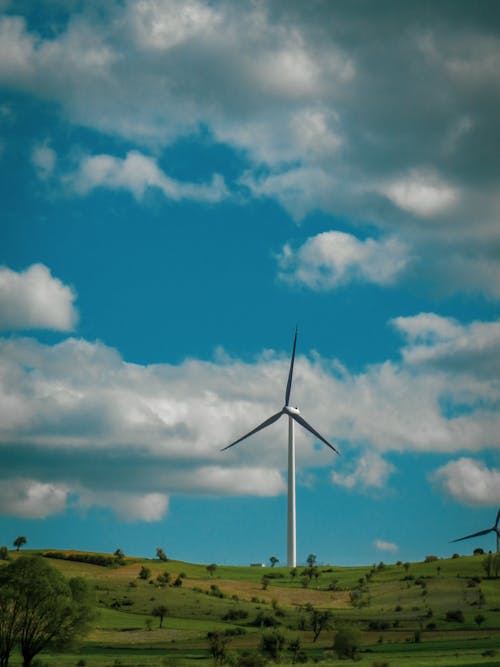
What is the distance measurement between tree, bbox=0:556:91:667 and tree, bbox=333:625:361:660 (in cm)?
3322

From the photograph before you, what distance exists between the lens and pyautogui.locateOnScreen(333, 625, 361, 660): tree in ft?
388

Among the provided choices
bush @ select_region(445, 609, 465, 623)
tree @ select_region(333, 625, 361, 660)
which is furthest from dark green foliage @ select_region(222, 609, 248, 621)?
tree @ select_region(333, 625, 361, 660)

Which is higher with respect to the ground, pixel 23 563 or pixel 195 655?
pixel 23 563

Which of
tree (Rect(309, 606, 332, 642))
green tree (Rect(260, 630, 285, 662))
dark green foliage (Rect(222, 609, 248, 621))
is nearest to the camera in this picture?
green tree (Rect(260, 630, 285, 662))

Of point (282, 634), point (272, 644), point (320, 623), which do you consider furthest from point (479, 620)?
point (272, 644)

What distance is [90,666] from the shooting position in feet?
363

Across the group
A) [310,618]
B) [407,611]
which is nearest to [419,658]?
[310,618]

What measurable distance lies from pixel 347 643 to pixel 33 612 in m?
40.3

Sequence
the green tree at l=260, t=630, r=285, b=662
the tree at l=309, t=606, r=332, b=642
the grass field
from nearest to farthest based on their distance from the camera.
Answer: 1. the grass field
2. the green tree at l=260, t=630, r=285, b=662
3. the tree at l=309, t=606, r=332, b=642

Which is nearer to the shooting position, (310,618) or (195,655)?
(195,655)

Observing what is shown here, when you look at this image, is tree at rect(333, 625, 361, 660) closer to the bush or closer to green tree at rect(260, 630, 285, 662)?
green tree at rect(260, 630, 285, 662)

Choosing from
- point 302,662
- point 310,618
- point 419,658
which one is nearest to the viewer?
point 419,658

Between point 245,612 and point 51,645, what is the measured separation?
70121 mm

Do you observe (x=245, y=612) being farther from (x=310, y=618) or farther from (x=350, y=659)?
(x=350, y=659)
